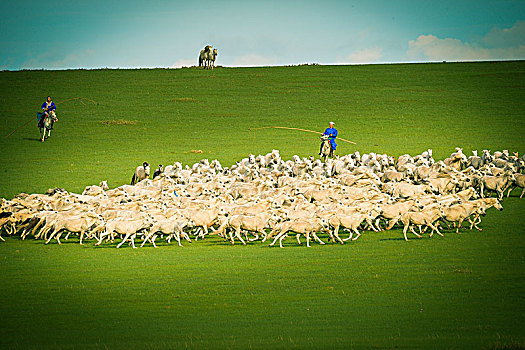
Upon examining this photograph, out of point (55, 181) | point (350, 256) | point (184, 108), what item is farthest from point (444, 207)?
point (184, 108)

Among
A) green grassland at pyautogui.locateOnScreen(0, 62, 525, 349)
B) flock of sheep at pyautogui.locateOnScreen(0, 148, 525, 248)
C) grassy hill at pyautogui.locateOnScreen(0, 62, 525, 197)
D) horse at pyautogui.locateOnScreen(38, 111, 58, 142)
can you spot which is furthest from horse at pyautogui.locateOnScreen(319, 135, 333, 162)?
horse at pyautogui.locateOnScreen(38, 111, 58, 142)

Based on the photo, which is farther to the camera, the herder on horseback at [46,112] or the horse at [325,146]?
the herder on horseback at [46,112]

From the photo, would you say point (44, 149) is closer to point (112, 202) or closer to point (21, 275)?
point (112, 202)

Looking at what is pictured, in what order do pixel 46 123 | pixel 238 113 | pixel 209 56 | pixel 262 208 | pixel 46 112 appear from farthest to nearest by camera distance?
1. pixel 209 56
2. pixel 238 113
3. pixel 46 123
4. pixel 46 112
5. pixel 262 208

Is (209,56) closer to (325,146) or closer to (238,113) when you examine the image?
(238,113)

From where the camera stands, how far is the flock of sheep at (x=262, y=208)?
17922 mm

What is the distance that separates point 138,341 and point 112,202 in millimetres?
11145

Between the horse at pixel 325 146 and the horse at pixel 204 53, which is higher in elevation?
the horse at pixel 204 53

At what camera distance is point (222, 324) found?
11344mm

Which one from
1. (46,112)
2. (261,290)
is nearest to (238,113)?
(46,112)

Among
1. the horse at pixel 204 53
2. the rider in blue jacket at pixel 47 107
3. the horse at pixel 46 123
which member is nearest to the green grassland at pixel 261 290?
the rider in blue jacket at pixel 47 107

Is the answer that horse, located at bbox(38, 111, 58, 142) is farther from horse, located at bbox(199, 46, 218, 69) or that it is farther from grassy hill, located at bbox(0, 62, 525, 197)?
horse, located at bbox(199, 46, 218, 69)

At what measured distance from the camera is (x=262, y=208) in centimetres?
1903

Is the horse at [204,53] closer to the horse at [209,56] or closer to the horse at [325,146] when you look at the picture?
the horse at [209,56]
